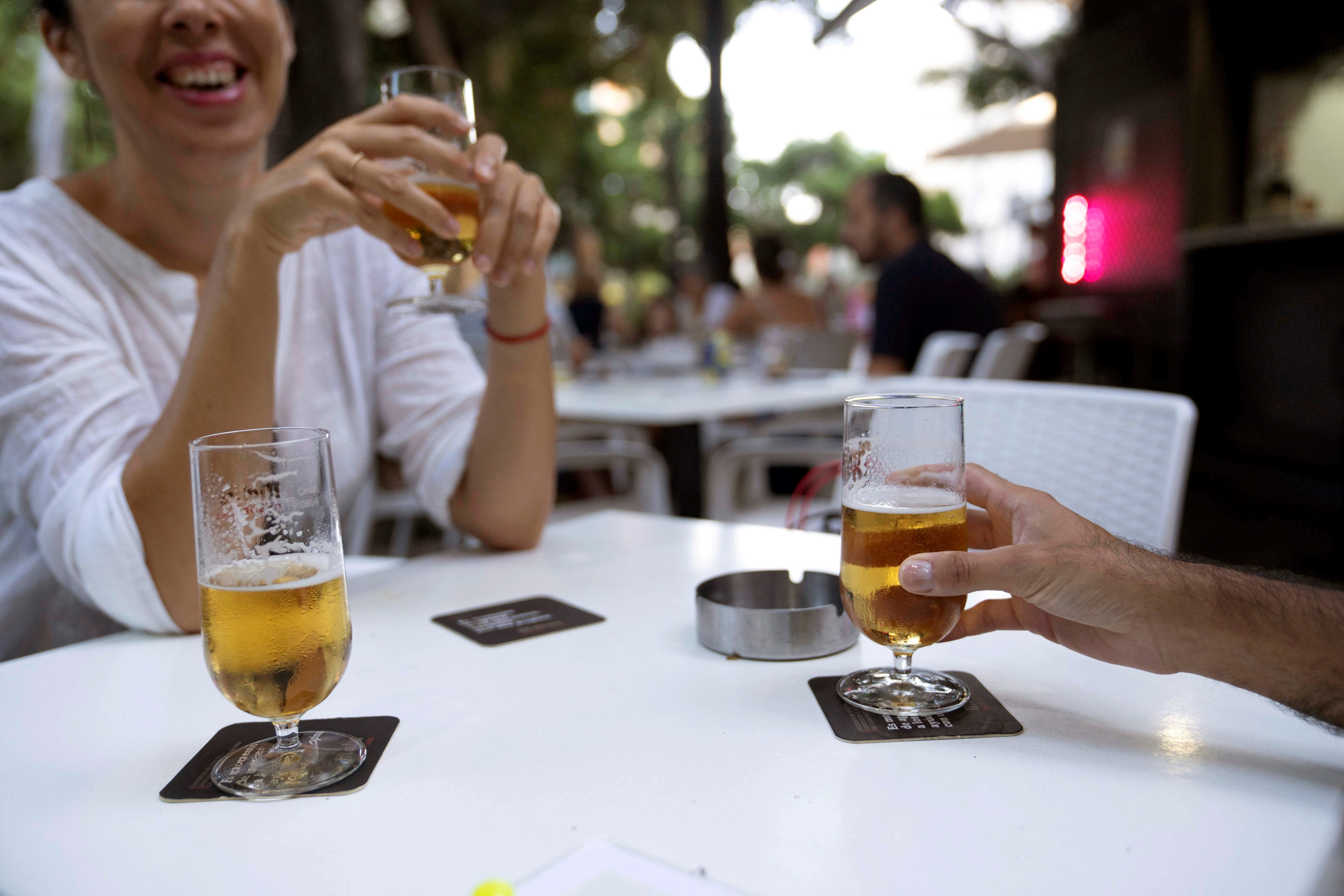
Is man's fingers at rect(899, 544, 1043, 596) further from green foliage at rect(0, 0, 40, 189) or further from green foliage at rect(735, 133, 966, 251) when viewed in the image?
green foliage at rect(735, 133, 966, 251)

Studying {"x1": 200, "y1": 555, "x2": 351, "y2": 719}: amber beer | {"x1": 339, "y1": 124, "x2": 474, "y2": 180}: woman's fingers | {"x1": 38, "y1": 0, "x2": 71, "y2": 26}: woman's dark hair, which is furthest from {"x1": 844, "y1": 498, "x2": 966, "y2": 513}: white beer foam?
{"x1": 38, "y1": 0, "x2": 71, "y2": 26}: woman's dark hair

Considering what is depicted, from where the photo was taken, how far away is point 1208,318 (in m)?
6.96

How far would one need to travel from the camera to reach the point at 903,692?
0.85 meters

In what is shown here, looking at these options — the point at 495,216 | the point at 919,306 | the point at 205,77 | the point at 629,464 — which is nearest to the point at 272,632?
the point at 495,216

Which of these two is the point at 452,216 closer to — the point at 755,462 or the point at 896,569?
the point at 896,569

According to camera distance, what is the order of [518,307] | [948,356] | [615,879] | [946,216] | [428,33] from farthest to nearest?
1. [946,216]
2. [428,33]
3. [948,356]
4. [518,307]
5. [615,879]

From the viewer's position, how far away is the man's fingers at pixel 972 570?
0.75m

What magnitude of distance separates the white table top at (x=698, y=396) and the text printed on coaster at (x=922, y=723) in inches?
55.4

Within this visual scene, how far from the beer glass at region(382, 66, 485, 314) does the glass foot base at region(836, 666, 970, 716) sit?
653 mm

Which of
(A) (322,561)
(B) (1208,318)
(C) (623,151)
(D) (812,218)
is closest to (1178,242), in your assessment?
(B) (1208,318)

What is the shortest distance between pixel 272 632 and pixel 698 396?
248 centimetres

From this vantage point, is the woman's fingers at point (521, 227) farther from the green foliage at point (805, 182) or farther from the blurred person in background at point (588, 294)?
the green foliage at point (805, 182)

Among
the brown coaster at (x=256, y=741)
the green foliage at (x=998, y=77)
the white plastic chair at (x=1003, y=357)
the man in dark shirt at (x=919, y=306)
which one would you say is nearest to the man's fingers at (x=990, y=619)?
the brown coaster at (x=256, y=741)

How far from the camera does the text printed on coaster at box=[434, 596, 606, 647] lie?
1.03m
